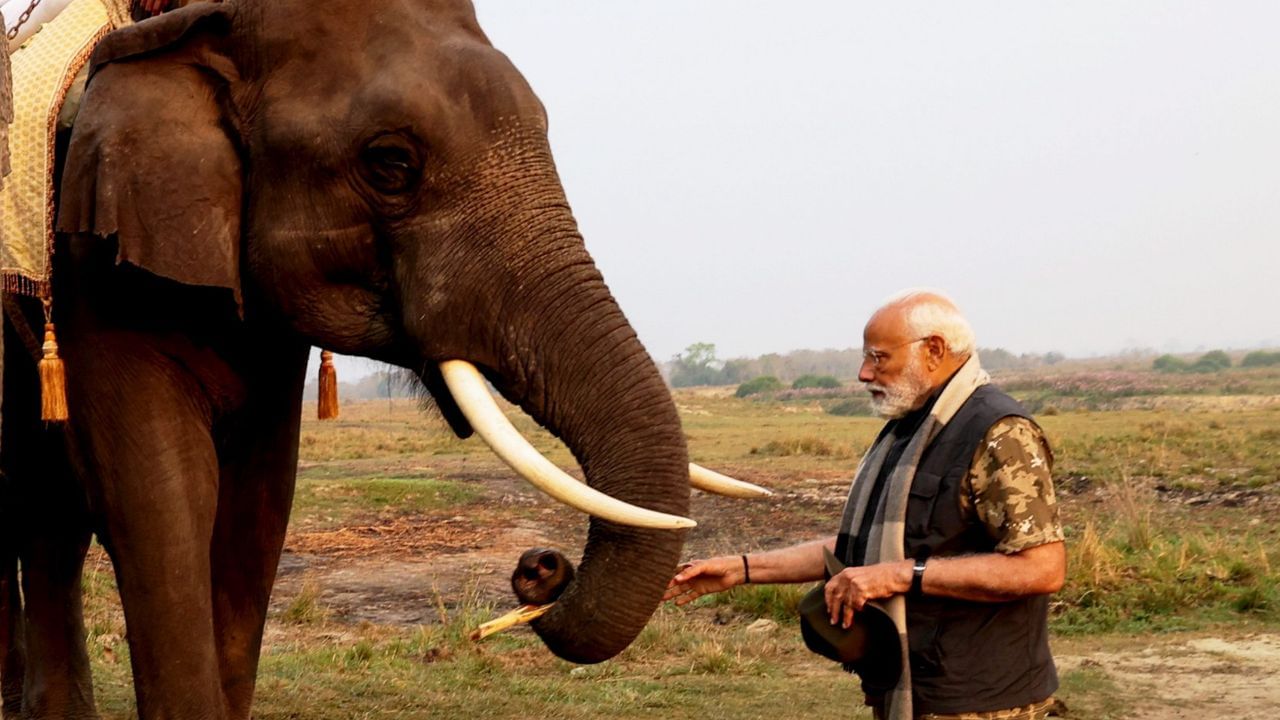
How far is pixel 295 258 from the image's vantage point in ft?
17.0

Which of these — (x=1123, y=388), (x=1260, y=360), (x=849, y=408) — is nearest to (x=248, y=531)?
(x=849, y=408)

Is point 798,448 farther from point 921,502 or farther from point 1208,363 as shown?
point 1208,363

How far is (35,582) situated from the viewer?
7.11m

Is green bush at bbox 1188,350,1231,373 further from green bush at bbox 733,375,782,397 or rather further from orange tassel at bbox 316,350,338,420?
orange tassel at bbox 316,350,338,420

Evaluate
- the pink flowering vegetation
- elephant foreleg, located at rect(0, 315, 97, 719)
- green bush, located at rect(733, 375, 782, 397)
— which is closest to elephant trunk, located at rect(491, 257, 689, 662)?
elephant foreleg, located at rect(0, 315, 97, 719)

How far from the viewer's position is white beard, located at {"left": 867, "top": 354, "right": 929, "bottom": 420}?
179 inches

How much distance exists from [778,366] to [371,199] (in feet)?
481

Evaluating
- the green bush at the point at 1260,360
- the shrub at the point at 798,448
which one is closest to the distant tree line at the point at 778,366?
the green bush at the point at 1260,360

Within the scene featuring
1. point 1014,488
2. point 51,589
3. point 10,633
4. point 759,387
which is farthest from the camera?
point 759,387

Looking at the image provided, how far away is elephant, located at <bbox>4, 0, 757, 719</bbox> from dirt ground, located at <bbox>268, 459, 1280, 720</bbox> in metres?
4.87

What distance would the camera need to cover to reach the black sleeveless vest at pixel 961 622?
4.32 meters

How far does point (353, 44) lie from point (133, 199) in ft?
2.99

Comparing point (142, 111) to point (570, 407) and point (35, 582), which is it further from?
point (35, 582)

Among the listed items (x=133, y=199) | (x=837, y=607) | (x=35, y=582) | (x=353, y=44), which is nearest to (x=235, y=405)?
(x=133, y=199)
